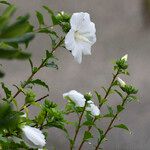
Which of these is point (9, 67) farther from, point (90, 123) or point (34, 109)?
point (90, 123)

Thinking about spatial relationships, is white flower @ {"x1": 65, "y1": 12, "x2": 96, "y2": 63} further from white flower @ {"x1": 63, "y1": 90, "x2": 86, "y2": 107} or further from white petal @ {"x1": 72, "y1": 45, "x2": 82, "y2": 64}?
white flower @ {"x1": 63, "y1": 90, "x2": 86, "y2": 107}

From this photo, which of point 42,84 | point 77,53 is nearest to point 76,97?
point 42,84

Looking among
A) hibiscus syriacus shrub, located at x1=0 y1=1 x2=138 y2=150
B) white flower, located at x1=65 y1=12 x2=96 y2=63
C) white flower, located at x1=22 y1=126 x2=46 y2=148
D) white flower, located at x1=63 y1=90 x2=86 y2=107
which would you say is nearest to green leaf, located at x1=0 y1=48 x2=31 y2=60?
hibiscus syriacus shrub, located at x1=0 y1=1 x2=138 y2=150

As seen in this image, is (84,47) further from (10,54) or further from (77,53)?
(10,54)

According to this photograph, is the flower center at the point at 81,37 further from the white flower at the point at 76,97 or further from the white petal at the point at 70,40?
the white flower at the point at 76,97

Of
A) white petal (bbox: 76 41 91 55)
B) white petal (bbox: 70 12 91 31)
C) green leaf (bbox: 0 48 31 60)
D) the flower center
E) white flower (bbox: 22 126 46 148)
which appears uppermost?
white petal (bbox: 70 12 91 31)

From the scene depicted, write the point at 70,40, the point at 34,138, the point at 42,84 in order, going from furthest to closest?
the point at 42,84 → the point at 70,40 → the point at 34,138

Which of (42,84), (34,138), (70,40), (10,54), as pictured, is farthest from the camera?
(42,84)

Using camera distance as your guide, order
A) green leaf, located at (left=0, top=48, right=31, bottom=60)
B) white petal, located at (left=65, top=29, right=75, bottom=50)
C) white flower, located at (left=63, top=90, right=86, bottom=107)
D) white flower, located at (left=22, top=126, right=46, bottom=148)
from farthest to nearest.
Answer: white flower, located at (left=63, top=90, right=86, bottom=107), white petal, located at (left=65, top=29, right=75, bottom=50), white flower, located at (left=22, top=126, right=46, bottom=148), green leaf, located at (left=0, top=48, right=31, bottom=60)
